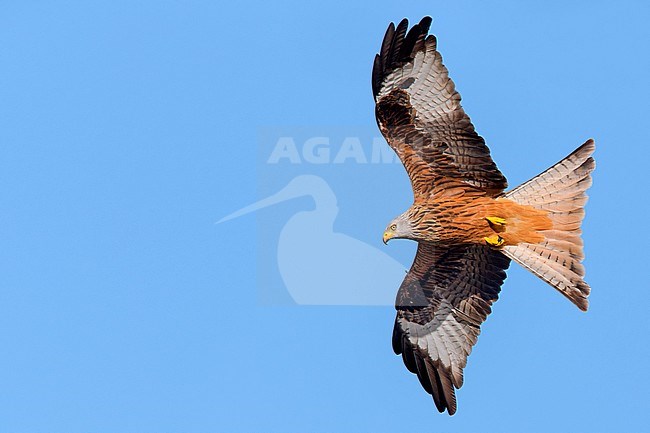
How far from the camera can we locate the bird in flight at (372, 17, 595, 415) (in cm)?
1188

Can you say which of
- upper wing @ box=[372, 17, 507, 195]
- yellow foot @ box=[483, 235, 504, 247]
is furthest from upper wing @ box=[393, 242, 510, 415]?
upper wing @ box=[372, 17, 507, 195]

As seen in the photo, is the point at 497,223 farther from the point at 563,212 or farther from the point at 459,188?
the point at 563,212

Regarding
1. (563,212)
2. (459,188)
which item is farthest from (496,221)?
(563,212)

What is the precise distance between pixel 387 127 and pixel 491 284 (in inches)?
88.6

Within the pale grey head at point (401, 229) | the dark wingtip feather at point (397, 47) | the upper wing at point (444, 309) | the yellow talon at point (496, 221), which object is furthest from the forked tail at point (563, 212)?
the dark wingtip feather at point (397, 47)

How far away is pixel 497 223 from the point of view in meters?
12.1

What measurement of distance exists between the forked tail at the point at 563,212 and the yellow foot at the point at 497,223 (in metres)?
0.29

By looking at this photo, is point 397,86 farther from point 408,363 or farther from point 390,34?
point 408,363

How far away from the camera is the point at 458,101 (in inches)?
464

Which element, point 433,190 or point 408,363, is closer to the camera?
point 433,190

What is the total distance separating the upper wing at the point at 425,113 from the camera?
1184 cm

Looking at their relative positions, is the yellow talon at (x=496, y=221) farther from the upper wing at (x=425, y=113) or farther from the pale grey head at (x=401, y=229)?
the pale grey head at (x=401, y=229)

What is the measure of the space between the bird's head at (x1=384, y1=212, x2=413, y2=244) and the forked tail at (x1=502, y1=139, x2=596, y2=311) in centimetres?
113

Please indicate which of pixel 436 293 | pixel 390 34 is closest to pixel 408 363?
pixel 436 293
